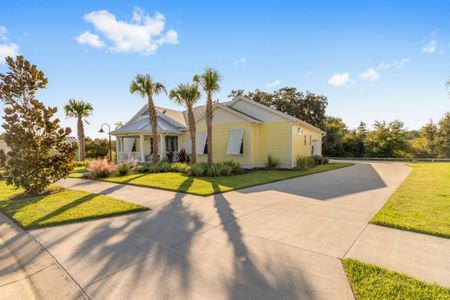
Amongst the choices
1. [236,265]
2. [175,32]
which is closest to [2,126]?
[175,32]

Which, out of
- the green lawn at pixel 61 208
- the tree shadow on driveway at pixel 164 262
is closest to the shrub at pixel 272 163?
the green lawn at pixel 61 208

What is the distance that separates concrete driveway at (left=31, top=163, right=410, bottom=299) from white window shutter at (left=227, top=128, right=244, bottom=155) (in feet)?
31.9

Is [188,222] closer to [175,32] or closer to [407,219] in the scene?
[407,219]

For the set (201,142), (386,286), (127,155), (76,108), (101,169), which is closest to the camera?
(386,286)

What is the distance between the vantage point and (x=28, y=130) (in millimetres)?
8328

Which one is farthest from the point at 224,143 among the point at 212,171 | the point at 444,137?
the point at 444,137

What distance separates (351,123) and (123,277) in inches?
1908

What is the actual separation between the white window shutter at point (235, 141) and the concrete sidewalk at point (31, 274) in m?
13.1

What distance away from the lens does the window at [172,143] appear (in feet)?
69.4

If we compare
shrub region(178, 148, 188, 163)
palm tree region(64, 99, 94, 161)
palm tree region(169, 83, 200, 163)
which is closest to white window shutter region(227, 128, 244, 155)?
palm tree region(169, 83, 200, 163)

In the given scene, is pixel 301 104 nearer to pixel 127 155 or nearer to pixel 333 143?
pixel 333 143

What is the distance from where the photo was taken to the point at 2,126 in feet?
26.1

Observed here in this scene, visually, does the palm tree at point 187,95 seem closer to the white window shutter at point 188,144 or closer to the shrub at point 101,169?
the white window shutter at point 188,144

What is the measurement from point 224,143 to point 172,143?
6397 mm
